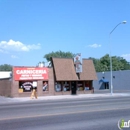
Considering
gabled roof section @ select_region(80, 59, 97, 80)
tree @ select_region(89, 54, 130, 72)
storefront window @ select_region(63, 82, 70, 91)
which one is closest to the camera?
storefront window @ select_region(63, 82, 70, 91)

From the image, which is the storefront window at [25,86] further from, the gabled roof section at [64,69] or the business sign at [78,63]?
the business sign at [78,63]

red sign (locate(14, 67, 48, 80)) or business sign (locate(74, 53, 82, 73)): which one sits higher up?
business sign (locate(74, 53, 82, 73))

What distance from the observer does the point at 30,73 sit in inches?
1459

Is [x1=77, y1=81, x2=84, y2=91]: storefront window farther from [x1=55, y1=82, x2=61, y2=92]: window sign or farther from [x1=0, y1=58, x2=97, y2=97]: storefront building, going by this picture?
[x1=55, y1=82, x2=61, y2=92]: window sign

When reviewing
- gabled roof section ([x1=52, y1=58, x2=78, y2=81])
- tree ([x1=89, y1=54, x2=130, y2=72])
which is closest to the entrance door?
gabled roof section ([x1=52, y1=58, x2=78, y2=81])

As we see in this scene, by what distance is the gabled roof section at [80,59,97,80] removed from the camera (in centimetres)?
4134

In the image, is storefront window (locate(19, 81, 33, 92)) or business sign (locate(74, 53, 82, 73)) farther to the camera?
business sign (locate(74, 53, 82, 73))

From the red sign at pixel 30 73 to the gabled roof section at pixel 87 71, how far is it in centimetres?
648

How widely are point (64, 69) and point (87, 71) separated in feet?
14.0

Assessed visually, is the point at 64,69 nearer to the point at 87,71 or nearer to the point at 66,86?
the point at 66,86

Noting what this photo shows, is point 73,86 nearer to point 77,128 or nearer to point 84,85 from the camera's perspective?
point 84,85

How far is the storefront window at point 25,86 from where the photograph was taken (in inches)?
1432

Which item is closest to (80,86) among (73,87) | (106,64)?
(73,87)

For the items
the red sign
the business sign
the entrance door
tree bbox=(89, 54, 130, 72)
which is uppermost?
tree bbox=(89, 54, 130, 72)
